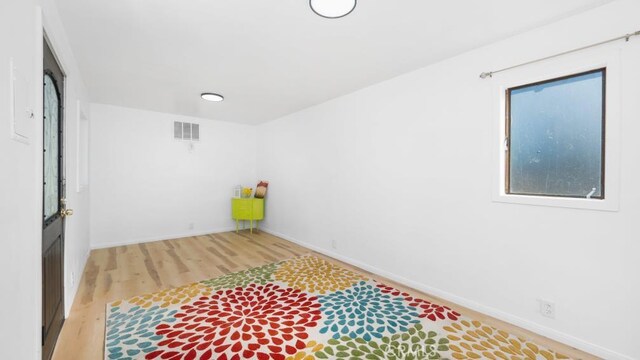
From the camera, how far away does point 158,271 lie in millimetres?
3469

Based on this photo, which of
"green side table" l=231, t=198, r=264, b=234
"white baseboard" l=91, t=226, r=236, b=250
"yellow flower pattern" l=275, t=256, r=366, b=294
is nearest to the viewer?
"yellow flower pattern" l=275, t=256, r=366, b=294

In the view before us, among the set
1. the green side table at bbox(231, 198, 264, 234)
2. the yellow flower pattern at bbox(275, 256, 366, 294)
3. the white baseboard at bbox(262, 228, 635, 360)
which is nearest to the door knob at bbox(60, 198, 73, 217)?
the yellow flower pattern at bbox(275, 256, 366, 294)

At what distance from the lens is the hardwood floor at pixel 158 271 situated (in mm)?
2061

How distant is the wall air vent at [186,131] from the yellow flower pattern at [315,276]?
3255mm

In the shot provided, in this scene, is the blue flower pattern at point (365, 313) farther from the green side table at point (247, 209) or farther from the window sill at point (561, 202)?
the green side table at point (247, 209)

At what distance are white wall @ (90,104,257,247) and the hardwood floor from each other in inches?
15.3

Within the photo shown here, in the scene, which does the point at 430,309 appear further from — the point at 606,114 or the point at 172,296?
the point at 172,296

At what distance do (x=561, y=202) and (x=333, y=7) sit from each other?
2.23 m

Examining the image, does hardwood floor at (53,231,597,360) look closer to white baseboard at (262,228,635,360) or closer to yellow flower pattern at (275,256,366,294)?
white baseboard at (262,228,635,360)

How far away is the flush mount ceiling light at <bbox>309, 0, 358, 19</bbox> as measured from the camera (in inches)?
71.0

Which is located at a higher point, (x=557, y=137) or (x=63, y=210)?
(x=557, y=137)

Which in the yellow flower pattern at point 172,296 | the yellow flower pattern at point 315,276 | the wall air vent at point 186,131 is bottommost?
the yellow flower pattern at point 172,296

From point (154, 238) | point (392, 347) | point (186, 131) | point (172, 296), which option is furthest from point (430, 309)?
point (186, 131)

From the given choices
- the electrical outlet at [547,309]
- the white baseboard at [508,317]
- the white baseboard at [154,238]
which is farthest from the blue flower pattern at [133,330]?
the electrical outlet at [547,309]
